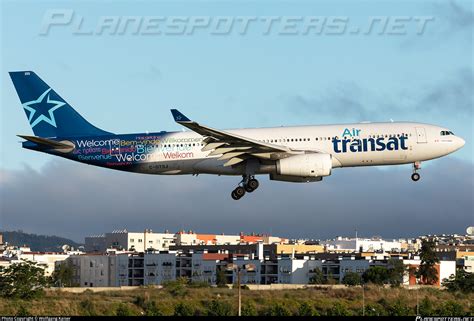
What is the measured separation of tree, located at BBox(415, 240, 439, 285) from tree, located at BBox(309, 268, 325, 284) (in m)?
12.4

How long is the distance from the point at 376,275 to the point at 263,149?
198ft

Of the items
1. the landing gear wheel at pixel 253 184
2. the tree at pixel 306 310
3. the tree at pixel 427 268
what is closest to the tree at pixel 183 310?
the tree at pixel 306 310

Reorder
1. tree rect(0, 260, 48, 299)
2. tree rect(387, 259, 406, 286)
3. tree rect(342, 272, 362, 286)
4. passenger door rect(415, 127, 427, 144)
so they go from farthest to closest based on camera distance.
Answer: tree rect(387, 259, 406, 286) < tree rect(342, 272, 362, 286) < tree rect(0, 260, 48, 299) < passenger door rect(415, 127, 427, 144)

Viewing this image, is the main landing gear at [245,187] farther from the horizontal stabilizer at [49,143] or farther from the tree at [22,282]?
the tree at [22,282]

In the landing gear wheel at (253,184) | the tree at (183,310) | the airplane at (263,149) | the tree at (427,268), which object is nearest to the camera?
the airplane at (263,149)

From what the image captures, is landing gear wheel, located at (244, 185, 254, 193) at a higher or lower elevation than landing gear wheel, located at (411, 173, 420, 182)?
lower

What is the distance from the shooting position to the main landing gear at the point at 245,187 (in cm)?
6781

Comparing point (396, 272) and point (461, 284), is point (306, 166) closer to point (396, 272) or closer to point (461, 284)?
point (461, 284)

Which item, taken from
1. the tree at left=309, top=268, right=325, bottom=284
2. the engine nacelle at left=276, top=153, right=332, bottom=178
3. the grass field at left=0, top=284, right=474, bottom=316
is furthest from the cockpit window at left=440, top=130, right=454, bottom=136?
the tree at left=309, top=268, right=325, bottom=284

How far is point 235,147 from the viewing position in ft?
216

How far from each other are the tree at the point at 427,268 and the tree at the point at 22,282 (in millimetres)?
55049

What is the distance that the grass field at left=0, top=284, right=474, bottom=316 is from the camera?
256 ft

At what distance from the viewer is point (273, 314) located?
77562 millimetres

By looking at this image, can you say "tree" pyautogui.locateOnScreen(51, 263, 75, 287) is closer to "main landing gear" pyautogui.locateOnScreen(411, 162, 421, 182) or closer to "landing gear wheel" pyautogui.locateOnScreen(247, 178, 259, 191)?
"landing gear wheel" pyautogui.locateOnScreen(247, 178, 259, 191)
